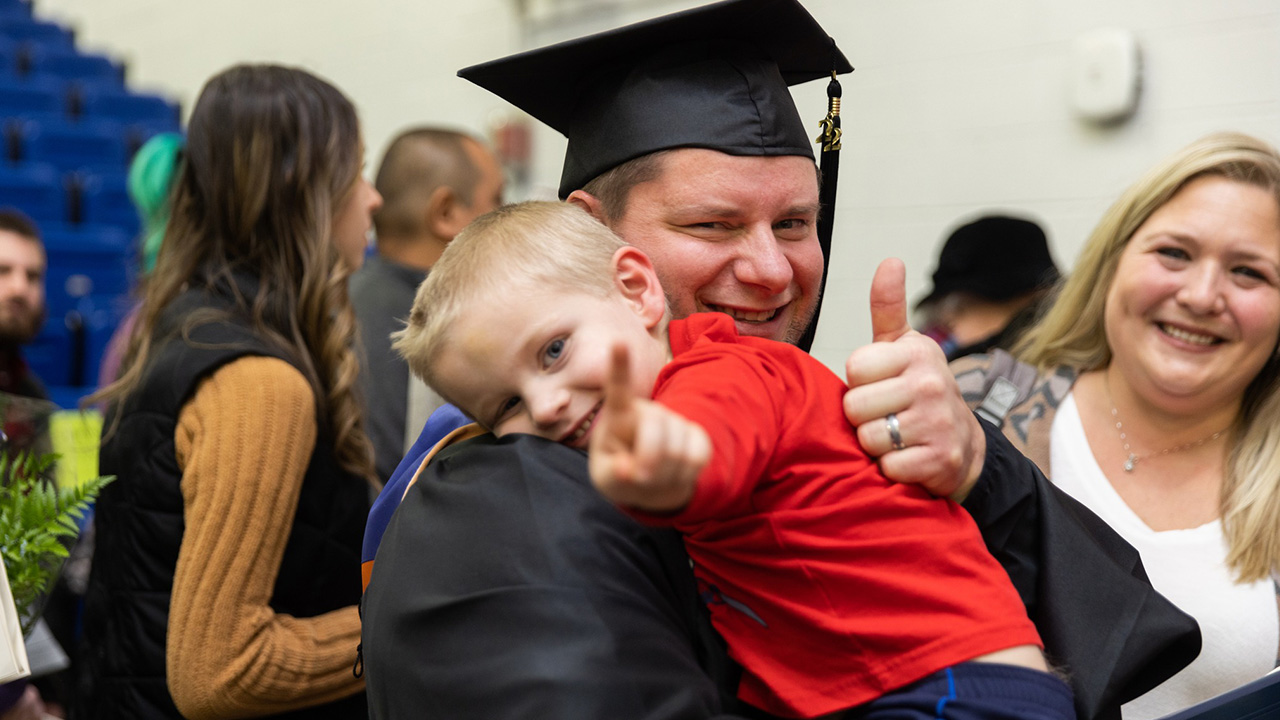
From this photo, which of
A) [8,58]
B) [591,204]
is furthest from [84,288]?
[591,204]

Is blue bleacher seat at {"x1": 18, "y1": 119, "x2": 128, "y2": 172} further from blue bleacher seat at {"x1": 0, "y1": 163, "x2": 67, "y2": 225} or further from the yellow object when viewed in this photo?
the yellow object

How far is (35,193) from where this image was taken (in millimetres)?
7152

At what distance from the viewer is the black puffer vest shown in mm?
1997

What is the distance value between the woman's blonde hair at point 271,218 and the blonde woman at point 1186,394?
1.41m

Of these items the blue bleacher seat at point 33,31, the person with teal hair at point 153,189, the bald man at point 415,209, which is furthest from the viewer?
the blue bleacher seat at point 33,31

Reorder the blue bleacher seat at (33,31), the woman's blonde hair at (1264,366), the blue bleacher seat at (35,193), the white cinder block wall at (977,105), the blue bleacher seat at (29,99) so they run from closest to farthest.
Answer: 1. the woman's blonde hair at (1264,366)
2. the white cinder block wall at (977,105)
3. the blue bleacher seat at (35,193)
4. the blue bleacher seat at (29,99)
5. the blue bleacher seat at (33,31)

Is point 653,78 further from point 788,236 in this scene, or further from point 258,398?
point 258,398

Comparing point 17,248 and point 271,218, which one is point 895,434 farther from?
point 17,248

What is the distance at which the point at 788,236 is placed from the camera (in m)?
1.53

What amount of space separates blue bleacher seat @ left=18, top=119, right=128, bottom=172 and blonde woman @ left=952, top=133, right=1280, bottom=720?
776 centimetres

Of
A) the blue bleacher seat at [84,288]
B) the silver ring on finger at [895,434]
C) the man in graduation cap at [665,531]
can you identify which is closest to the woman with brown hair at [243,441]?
the man in graduation cap at [665,531]

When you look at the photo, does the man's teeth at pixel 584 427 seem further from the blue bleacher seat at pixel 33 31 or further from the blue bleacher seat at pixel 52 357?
the blue bleacher seat at pixel 33 31

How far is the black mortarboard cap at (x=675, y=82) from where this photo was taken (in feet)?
4.96

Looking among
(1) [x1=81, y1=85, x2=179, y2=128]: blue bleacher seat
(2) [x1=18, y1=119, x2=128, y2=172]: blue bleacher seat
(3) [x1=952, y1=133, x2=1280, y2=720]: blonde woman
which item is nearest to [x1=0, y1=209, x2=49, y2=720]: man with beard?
(3) [x1=952, y1=133, x2=1280, y2=720]: blonde woman
